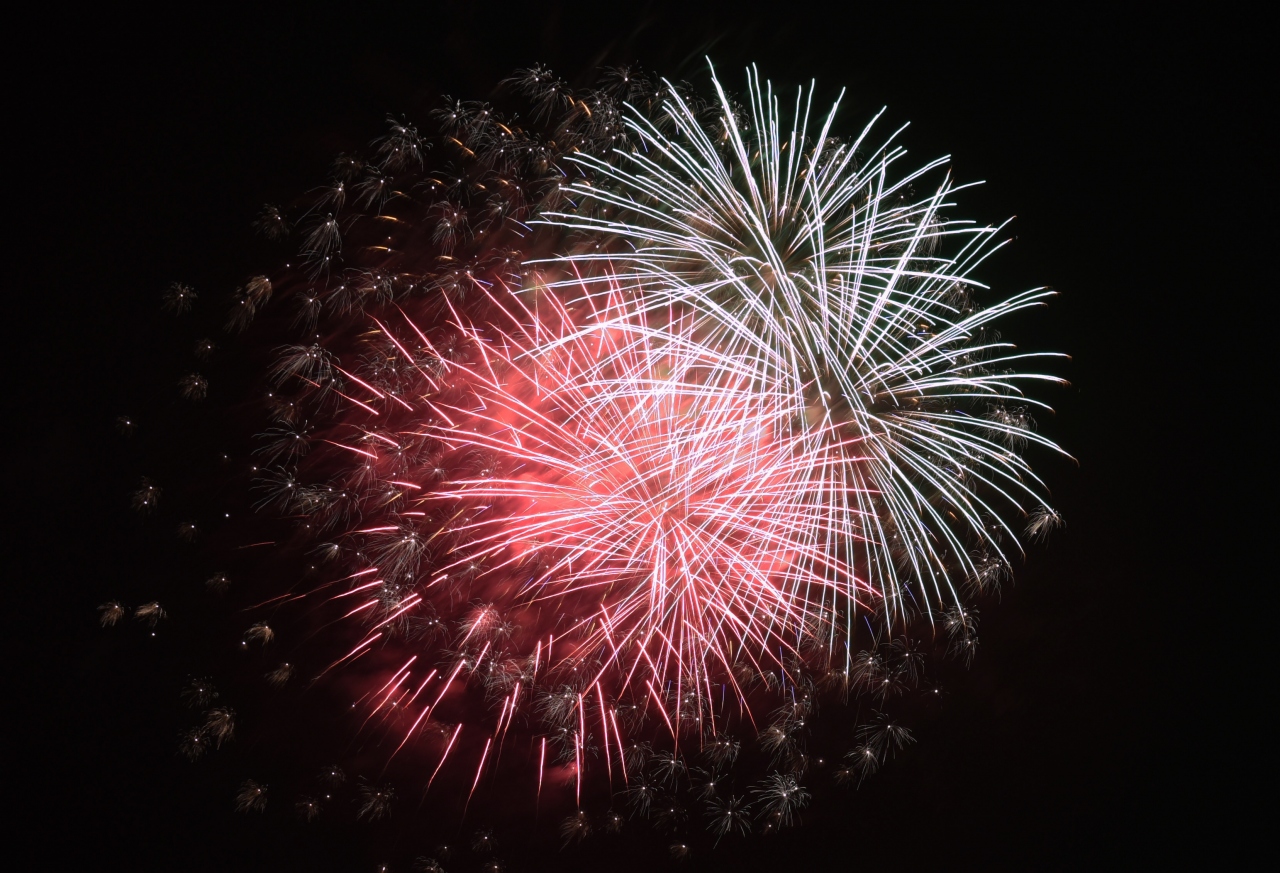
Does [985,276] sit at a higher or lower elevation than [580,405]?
higher

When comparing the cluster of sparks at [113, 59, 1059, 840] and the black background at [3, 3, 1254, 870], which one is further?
the black background at [3, 3, 1254, 870]

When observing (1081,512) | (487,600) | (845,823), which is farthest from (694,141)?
(845,823)

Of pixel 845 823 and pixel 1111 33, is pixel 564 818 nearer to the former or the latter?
pixel 845 823

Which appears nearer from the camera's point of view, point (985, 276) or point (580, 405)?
point (580, 405)

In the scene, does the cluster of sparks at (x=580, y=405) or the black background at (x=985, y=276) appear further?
the black background at (x=985, y=276)
